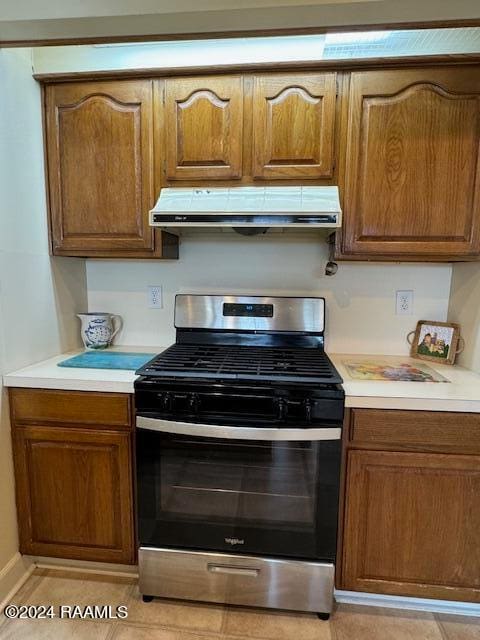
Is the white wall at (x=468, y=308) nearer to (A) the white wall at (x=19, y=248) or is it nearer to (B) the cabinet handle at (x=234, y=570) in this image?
(B) the cabinet handle at (x=234, y=570)

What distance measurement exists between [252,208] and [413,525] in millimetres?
1382

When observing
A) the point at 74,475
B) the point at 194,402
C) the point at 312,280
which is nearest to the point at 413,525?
the point at 194,402

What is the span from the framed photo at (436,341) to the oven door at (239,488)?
787 millimetres

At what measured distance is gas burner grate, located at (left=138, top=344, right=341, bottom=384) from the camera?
146 centimetres

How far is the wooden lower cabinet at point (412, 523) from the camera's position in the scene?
54.8 inches

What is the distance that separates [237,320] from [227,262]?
32 cm

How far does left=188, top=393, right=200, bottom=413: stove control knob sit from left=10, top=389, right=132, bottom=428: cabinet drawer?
10.3 inches

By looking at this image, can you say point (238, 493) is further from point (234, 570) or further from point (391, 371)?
point (391, 371)

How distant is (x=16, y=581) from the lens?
1603 millimetres

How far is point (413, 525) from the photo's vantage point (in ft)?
4.70

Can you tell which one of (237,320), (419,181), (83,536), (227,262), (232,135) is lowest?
(83,536)

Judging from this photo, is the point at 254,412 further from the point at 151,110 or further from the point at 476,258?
the point at 151,110

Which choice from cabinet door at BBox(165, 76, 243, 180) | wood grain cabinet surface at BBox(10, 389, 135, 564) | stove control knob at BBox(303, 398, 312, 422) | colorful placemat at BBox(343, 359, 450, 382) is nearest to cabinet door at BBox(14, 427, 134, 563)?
wood grain cabinet surface at BBox(10, 389, 135, 564)

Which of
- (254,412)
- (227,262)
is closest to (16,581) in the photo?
(254,412)
